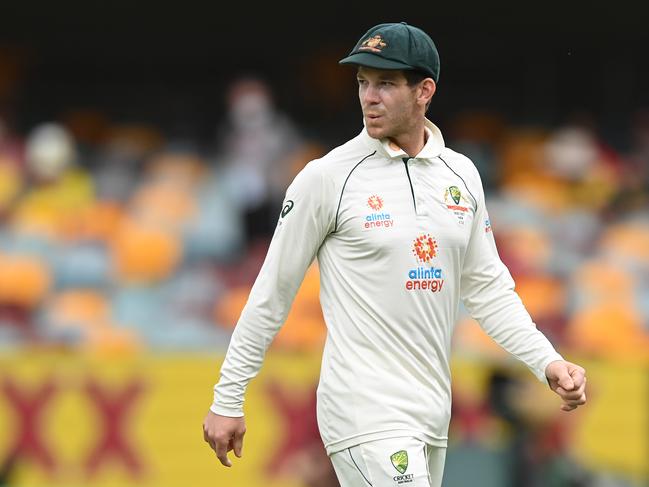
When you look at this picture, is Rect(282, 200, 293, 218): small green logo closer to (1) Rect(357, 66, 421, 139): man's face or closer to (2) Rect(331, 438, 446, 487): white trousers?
(1) Rect(357, 66, 421, 139): man's face

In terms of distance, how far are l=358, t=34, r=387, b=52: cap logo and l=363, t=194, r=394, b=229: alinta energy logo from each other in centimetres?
44

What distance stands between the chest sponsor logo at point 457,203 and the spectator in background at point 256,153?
7079mm

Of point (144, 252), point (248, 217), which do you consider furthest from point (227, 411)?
point (248, 217)

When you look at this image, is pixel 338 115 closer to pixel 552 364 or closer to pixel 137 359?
pixel 137 359

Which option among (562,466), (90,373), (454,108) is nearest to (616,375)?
(562,466)

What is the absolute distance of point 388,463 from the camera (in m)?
4.06

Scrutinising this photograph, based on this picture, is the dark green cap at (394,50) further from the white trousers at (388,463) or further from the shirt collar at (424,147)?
the white trousers at (388,463)

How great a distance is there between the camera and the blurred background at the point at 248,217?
29.1ft

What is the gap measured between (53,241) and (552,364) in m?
7.44

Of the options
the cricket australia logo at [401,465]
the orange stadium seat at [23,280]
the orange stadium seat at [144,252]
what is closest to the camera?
the cricket australia logo at [401,465]

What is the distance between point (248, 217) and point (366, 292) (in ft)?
24.2

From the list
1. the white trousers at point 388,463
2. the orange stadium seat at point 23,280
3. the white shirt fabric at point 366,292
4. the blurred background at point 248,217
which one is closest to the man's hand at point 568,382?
the white shirt fabric at point 366,292

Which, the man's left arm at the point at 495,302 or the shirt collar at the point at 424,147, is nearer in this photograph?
the shirt collar at the point at 424,147

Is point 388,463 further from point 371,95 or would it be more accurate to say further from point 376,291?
point 371,95
